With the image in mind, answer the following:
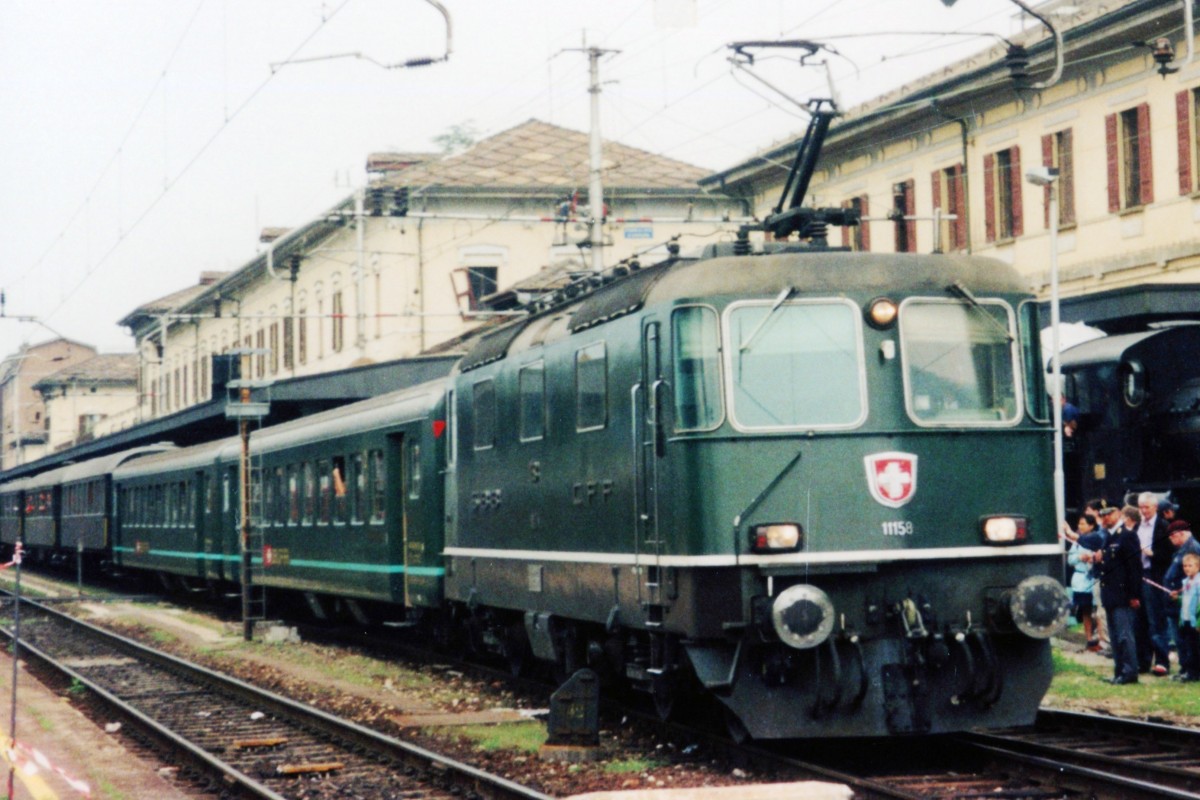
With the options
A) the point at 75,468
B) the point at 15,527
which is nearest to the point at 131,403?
the point at 15,527

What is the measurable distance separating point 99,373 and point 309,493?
283ft

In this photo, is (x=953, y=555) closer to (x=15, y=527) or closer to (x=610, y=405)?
(x=610, y=405)

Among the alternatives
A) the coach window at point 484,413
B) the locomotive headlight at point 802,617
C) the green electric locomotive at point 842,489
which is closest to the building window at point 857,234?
the coach window at point 484,413

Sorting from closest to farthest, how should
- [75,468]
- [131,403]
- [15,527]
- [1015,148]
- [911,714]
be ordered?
[911,714], [1015,148], [75,468], [15,527], [131,403]

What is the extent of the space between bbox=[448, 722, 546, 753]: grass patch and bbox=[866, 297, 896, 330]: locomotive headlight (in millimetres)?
3708

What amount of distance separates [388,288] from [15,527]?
19.5 meters

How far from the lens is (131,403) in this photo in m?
108

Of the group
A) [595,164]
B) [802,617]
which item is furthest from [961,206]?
[802,617]

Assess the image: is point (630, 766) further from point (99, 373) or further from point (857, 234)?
point (99, 373)

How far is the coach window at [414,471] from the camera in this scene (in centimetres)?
2002

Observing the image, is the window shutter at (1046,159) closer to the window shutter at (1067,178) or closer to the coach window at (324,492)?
the window shutter at (1067,178)

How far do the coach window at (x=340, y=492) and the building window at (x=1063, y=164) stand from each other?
15.2 m

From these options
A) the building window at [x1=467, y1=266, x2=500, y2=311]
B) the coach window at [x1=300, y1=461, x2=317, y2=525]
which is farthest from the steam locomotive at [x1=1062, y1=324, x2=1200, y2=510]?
the building window at [x1=467, y1=266, x2=500, y2=311]

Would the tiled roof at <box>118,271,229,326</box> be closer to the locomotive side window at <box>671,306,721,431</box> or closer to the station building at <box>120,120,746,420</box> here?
the station building at <box>120,120,746,420</box>
